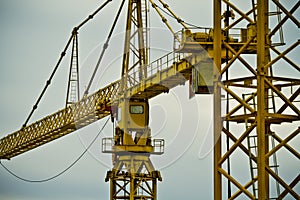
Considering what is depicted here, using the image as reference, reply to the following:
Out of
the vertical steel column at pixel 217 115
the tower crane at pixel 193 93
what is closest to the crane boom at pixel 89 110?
the tower crane at pixel 193 93

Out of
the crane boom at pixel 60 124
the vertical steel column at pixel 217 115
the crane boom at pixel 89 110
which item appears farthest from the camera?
the crane boom at pixel 60 124

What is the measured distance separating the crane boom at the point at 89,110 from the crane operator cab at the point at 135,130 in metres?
1.17

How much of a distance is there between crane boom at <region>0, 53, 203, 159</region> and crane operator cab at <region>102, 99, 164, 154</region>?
3.85 ft

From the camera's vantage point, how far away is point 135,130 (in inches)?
3226

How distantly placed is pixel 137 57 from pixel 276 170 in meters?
54.2

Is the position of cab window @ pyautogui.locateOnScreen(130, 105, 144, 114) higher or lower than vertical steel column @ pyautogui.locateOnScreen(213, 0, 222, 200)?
higher

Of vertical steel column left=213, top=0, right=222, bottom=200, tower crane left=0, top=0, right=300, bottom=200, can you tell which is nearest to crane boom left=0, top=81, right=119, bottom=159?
tower crane left=0, top=0, right=300, bottom=200

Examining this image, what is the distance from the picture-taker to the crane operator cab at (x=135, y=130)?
81688 mm

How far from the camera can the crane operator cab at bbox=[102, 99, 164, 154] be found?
81.7 metres

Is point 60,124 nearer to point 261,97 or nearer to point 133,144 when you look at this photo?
point 133,144

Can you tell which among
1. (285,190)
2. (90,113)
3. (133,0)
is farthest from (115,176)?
(285,190)

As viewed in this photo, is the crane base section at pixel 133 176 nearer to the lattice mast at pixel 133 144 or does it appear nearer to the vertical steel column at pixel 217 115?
the lattice mast at pixel 133 144

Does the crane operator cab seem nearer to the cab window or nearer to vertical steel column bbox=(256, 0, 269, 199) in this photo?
the cab window

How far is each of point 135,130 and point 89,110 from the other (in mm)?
11419
